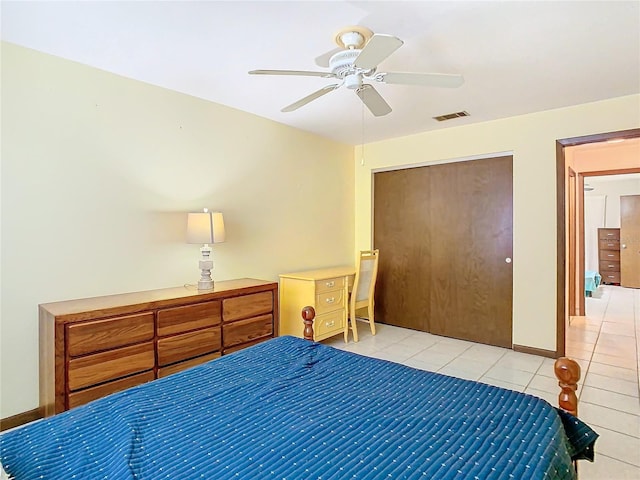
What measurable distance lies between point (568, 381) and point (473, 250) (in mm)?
2917

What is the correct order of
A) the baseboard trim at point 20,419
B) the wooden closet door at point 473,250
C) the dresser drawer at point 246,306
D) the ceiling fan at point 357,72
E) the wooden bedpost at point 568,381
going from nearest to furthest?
the wooden bedpost at point 568,381 < the ceiling fan at point 357,72 < the baseboard trim at point 20,419 < the dresser drawer at point 246,306 < the wooden closet door at point 473,250

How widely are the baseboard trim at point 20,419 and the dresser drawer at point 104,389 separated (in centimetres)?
49

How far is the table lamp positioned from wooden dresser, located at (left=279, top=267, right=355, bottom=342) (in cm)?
107

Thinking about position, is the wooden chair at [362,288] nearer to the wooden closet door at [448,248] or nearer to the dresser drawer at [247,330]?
the wooden closet door at [448,248]

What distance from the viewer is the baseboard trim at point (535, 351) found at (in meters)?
3.67

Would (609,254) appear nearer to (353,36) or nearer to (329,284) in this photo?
(329,284)

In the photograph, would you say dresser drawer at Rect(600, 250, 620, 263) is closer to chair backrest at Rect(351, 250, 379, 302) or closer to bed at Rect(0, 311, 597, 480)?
chair backrest at Rect(351, 250, 379, 302)

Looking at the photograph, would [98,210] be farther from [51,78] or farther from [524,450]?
[524,450]

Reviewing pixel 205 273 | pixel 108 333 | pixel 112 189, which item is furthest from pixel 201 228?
pixel 108 333

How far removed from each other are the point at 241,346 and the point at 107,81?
2290 mm

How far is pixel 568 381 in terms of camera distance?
148 centimetres

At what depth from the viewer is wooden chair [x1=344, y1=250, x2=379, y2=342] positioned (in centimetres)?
422

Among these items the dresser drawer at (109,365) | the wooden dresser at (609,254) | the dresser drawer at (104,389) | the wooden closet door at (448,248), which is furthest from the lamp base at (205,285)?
the wooden dresser at (609,254)

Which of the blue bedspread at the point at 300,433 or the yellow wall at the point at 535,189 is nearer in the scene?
the blue bedspread at the point at 300,433
